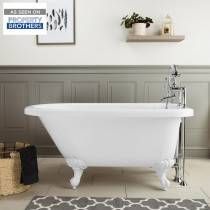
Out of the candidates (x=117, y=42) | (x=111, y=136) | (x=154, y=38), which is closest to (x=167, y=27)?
(x=154, y=38)

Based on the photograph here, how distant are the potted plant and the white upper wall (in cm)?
12

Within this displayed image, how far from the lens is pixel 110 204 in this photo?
204 centimetres

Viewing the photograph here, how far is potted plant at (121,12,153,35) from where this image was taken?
3.08 m

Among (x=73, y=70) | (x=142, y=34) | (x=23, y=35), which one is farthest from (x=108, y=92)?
(x=23, y=35)

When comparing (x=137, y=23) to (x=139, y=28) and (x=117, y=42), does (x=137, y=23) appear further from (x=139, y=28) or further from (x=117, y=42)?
(x=117, y=42)

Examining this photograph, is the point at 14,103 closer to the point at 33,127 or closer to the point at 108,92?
the point at 33,127

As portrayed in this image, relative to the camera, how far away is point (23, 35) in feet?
10.8

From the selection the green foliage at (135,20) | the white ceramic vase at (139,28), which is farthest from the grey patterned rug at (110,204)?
the green foliage at (135,20)

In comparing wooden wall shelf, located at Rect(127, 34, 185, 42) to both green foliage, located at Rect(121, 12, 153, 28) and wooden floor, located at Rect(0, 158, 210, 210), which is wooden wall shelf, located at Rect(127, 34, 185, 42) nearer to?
green foliage, located at Rect(121, 12, 153, 28)

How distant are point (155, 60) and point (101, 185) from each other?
1.53 metres

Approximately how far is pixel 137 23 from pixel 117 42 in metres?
0.31

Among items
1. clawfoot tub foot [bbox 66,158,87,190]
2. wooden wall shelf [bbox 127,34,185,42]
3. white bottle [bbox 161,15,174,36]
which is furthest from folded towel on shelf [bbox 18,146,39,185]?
white bottle [bbox 161,15,174,36]

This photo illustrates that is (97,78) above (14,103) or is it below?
above

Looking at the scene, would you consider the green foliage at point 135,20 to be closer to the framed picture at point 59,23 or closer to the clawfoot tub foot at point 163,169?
the framed picture at point 59,23
